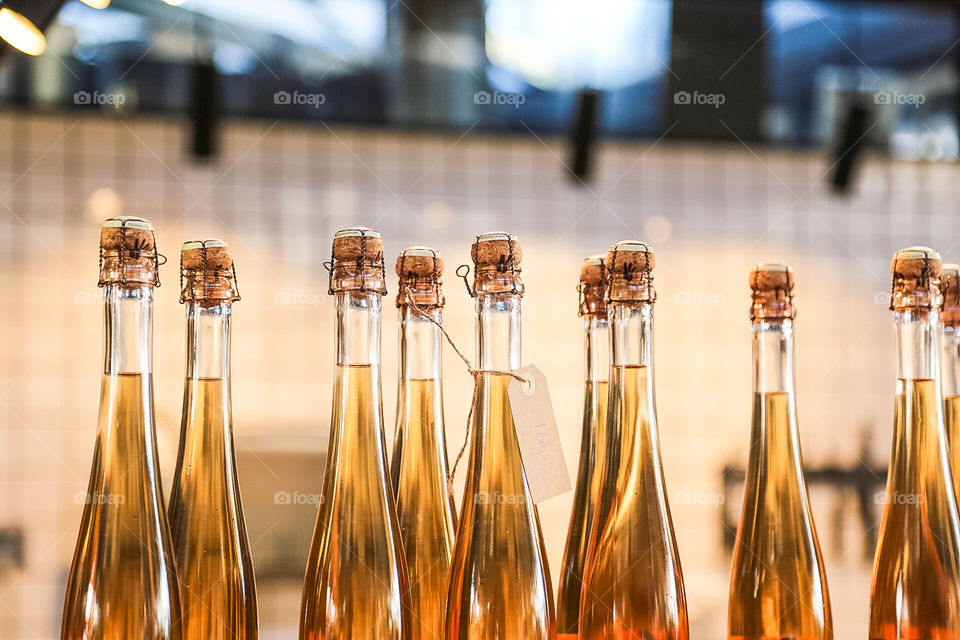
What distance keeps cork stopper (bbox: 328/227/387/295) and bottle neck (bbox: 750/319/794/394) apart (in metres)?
0.25

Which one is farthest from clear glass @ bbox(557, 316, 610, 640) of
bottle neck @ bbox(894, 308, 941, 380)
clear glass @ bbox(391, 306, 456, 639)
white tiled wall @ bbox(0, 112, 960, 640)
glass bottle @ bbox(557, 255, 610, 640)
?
white tiled wall @ bbox(0, 112, 960, 640)

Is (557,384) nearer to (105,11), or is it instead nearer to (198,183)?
A: (198,183)

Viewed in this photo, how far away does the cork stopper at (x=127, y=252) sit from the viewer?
1.63 feet

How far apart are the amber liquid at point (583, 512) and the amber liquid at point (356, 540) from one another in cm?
14

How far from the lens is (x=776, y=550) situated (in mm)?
609

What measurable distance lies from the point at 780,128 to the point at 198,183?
123cm

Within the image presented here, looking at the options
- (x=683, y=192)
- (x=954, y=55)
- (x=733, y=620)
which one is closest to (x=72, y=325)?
(x=683, y=192)

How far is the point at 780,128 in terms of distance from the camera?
186cm

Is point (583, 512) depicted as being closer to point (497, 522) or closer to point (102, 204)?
point (497, 522)

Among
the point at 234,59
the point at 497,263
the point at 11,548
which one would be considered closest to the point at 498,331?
the point at 497,263

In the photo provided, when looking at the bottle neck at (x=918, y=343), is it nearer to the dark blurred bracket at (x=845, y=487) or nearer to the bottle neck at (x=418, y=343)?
the bottle neck at (x=418, y=343)

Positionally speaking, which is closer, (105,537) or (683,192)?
(105,537)

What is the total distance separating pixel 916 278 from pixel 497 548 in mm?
331

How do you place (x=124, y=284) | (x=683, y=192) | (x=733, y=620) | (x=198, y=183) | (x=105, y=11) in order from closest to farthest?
(x=124, y=284), (x=733, y=620), (x=105, y=11), (x=198, y=183), (x=683, y=192)
